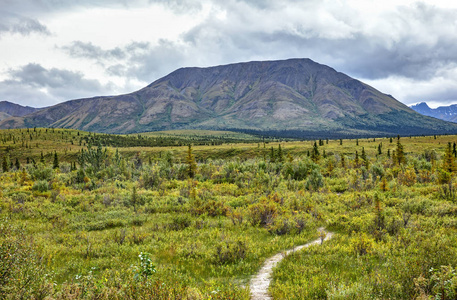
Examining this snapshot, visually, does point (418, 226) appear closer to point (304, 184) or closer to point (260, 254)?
point (260, 254)

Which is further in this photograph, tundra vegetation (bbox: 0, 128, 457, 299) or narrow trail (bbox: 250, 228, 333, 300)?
narrow trail (bbox: 250, 228, 333, 300)

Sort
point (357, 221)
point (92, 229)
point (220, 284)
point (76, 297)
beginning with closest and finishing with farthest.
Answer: point (76, 297) → point (220, 284) → point (357, 221) → point (92, 229)

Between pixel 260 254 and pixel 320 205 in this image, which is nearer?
pixel 260 254

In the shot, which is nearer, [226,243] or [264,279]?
[264,279]

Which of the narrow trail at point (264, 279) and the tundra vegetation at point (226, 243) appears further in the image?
the narrow trail at point (264, 279)

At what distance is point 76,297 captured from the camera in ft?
17.1

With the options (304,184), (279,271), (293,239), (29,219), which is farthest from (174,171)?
(279,271)

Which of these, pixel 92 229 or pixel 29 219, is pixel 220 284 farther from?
pixel 29 219

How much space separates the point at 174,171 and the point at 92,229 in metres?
19.8

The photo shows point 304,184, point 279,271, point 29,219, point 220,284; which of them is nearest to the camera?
point 220,284

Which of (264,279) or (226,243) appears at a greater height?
(226,243)

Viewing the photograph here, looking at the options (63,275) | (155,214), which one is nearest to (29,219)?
(155,214)

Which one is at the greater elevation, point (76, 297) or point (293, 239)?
point (76, 297)

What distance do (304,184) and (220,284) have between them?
16952 millimetres
